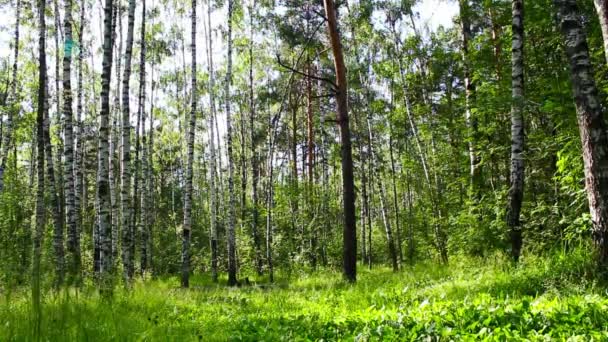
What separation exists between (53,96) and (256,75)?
11525mm

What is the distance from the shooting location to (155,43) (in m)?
23.8

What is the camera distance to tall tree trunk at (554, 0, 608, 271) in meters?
5.34

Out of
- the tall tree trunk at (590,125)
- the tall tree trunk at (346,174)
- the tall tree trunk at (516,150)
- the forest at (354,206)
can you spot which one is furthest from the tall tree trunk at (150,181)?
the tall tree trunk at (590,125)

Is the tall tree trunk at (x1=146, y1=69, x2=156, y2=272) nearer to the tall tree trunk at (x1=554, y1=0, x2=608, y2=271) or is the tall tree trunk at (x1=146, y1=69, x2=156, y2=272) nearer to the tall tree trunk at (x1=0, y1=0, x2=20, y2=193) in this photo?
the tall tree trunk at (x1=0, y1=0, x2=20, y2=193)

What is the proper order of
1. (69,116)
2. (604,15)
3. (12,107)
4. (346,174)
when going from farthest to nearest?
(12,107) < (69,116) < (346,174) < (604,15)

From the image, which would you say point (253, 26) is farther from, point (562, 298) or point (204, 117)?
point (562, 298)

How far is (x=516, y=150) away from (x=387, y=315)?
524cm

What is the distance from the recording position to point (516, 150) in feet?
28.0

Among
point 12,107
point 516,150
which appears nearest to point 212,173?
point 12,107

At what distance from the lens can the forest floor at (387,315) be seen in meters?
3.57

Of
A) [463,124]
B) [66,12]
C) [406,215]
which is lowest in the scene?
[406,215]

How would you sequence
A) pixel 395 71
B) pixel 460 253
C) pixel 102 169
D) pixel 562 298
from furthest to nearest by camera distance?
pixel 395 71 → pixel 460 253 → pixel 102 169 → pixel 562 298

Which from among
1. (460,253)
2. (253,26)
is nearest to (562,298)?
(460,253)

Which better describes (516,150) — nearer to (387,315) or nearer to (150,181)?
(387,315)
